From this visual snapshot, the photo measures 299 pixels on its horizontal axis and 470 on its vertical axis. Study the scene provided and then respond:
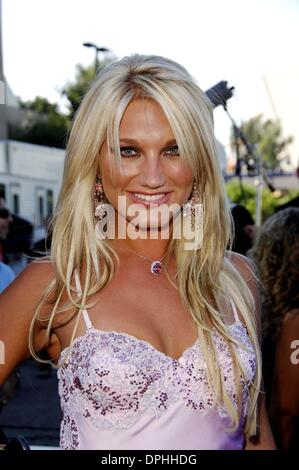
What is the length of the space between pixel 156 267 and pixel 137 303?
18cm

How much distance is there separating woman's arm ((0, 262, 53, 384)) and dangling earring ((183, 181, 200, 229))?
0.52 m

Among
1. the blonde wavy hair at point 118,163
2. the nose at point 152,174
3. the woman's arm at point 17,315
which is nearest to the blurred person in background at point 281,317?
the blonde wavy hair at point 118,163

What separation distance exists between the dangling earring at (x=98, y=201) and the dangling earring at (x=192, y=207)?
270 mm

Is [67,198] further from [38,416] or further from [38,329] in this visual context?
[38,416]

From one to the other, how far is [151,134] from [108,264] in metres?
0.41

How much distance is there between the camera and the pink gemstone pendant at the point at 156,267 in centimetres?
179

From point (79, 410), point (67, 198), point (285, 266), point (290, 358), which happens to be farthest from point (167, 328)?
point (285, 266)

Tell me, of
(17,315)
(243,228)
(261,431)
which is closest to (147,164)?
(17,315)

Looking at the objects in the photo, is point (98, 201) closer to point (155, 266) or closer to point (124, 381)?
point (155, 266)

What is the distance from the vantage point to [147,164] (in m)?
1.58

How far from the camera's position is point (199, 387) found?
1.56 meters

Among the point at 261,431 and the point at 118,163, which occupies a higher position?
the point at 118,163

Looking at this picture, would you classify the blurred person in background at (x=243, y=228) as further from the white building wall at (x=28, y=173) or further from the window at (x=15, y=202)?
the window at (x=15, y=202)

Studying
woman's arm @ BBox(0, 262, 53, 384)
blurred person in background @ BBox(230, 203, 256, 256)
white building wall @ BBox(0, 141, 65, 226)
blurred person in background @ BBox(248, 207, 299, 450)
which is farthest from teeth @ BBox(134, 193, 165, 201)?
white building wall @ BBox(0, 141, 65, 226)
